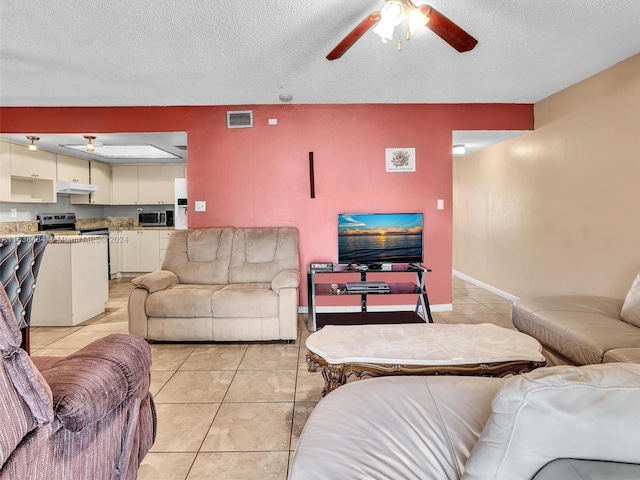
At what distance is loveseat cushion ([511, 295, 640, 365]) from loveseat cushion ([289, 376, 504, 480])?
1040mm

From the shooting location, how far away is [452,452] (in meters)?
0.94

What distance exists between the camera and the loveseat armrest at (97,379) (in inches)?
38.5

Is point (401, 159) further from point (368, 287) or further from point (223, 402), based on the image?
point (223, 402)

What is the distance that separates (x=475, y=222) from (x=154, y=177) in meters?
5.76

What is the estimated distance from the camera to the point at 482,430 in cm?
87

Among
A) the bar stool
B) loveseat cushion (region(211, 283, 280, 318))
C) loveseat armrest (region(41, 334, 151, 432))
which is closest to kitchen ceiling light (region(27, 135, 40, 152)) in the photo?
loveseat cushion (region(211, 283, 280, 318))

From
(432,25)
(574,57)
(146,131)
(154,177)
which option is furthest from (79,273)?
(574,57)

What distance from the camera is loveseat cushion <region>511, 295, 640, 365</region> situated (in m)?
1.94

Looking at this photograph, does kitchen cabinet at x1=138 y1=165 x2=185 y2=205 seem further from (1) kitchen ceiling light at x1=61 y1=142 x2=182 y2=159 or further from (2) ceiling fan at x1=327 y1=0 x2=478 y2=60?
(2) ceiling fan at x1=327 y1=0 x2=478 y2=60

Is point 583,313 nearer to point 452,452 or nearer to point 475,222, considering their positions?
point 452,452

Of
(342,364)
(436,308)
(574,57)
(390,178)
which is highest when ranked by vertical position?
(574,57)

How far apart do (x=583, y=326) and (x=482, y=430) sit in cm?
175

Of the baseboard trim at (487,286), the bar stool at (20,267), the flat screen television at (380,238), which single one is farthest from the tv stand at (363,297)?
the bar stool at (20,267)

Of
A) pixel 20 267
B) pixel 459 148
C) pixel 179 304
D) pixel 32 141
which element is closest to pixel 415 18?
pixel 20 267
